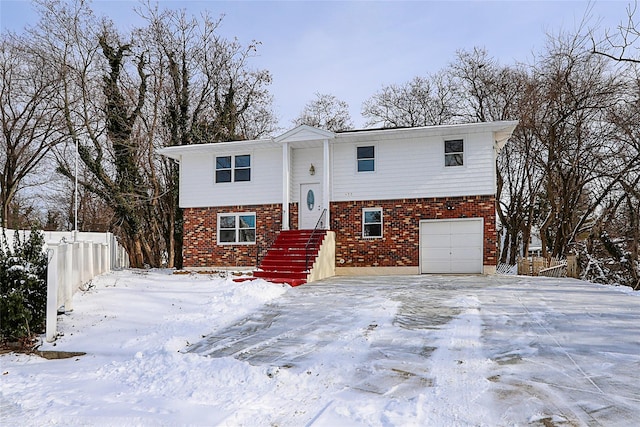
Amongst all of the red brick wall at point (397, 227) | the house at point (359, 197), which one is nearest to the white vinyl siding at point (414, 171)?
the house at point (359, 197)

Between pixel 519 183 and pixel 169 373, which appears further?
pixel 519 183

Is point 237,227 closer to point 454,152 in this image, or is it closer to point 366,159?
point 366,159

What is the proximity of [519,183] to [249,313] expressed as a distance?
27.0 meters

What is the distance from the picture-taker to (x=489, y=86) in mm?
28078

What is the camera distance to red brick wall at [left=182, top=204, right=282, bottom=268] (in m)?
17.5

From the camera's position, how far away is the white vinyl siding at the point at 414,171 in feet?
50.9

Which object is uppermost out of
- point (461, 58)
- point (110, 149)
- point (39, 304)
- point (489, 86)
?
point (461, 58)

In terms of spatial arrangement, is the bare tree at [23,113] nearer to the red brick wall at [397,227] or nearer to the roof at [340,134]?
the roof at [340,134]

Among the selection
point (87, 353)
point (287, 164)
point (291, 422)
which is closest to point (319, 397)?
point (291, 422)

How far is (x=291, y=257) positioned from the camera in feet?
48.0

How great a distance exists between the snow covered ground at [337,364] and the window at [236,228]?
25.9ft

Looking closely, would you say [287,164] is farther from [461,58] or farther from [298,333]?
[461,58]

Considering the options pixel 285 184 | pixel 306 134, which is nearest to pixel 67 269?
pixel 285 184

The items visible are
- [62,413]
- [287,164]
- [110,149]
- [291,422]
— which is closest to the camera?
[291,422]
